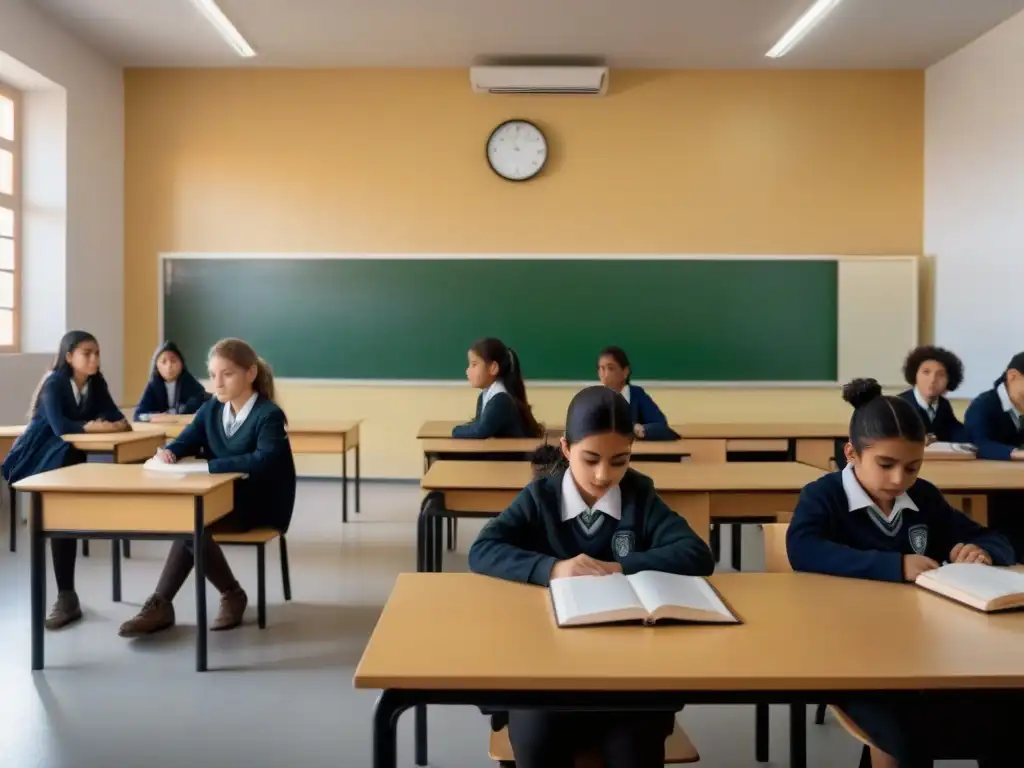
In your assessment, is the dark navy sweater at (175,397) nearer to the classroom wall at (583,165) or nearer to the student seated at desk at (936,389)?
the classroom wall at (583,165)

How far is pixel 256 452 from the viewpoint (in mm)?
3152

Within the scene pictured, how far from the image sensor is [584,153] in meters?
6.50

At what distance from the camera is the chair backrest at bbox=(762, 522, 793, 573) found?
2.01 meters

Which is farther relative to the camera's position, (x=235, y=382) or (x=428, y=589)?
(x=235, y=382)

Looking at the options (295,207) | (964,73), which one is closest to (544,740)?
(295,207)

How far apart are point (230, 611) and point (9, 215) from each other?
13.3 feet

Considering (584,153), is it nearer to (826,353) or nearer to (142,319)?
(826,353)

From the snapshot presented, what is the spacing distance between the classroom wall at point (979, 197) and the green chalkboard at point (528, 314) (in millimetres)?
831

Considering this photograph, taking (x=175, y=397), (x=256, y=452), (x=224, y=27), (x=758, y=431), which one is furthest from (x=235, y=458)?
(x=224, y=27)

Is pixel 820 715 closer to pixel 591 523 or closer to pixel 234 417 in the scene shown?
pixel 591 523

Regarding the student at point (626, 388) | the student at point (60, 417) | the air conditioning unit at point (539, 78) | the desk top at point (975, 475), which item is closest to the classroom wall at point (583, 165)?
the air conditioning unit at point (539, 78)

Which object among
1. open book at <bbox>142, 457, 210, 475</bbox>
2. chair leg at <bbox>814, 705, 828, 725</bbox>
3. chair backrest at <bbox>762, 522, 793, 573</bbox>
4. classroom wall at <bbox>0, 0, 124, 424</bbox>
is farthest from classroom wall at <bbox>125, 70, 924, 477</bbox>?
chair backrest at <bbox>762, 522, 793, 573</bbox>

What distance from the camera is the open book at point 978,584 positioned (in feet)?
4.92

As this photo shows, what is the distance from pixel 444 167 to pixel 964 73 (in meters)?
3.70
